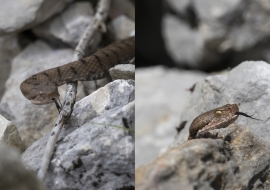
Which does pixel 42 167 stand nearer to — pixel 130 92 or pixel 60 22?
pixel 130 92

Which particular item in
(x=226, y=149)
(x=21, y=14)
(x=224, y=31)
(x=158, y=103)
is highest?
(x=21, y=14)

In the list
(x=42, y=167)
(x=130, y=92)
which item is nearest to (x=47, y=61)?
(x=130, y=92)

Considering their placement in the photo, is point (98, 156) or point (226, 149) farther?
point (226, 149)

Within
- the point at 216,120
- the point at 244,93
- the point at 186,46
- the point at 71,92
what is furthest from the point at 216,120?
the point at 186,46

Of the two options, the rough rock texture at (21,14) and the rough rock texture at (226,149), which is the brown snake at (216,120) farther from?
the rough rock texture at (21,14)

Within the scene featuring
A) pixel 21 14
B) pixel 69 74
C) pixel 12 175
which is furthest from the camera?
pixel 21 14

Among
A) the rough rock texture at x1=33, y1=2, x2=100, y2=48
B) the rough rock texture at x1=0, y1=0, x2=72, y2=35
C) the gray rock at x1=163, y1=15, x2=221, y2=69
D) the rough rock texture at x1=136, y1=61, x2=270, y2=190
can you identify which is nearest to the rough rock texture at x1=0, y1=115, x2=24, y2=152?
the rough rock texture at x1=136, y1=61, x2=270, y2=190

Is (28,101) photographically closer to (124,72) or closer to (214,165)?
(124,72)
